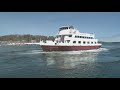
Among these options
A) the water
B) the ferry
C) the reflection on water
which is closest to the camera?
the water

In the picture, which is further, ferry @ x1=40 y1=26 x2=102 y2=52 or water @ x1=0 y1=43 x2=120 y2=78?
ferry @ x1=40 y1=26 x2=102 y2=52

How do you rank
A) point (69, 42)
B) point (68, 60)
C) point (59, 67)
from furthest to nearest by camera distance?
point (69, 42) < point (68, 60) < point (59, 67)

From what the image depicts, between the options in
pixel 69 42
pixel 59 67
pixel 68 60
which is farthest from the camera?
pixel 69 42

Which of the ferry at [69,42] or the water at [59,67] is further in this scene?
the ferry at [69,42]

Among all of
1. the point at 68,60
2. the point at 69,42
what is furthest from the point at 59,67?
the point at 69,42

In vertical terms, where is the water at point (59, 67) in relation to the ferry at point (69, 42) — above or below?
below

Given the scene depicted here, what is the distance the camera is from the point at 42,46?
42.1ft

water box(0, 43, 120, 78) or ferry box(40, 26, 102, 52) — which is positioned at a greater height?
ferry box(40, 26, 102, 52)

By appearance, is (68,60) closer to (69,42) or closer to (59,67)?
(59,67)

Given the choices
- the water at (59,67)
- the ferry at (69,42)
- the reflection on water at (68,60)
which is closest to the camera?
the water at (59,67)

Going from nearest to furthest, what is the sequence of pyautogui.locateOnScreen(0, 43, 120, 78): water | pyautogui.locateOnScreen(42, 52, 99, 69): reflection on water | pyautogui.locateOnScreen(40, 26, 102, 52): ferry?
pyautogui.locateOnScreen(0, 43, 120, 78): water
pyautogui.locateOnScreen(42, 52, 99, 69): reflection on water
pyautogui.locateOnScreen(40, 26, 102, 52): ferry
